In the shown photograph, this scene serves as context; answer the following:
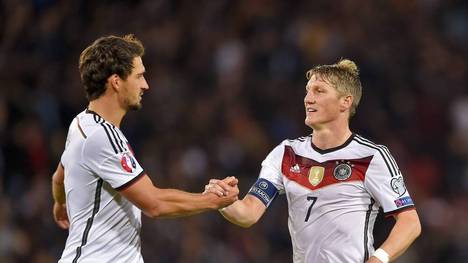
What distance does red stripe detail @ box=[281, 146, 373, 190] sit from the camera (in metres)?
5.18

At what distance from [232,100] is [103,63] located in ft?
19.2

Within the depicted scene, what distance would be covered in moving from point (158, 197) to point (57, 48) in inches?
262

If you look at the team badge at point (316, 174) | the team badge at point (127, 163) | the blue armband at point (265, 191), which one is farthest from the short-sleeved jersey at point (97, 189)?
the team badge at point (316, 174)

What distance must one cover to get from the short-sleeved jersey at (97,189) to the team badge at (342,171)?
3.52 ft

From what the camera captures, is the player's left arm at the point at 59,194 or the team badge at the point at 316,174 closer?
the team badge at the point at 316,174

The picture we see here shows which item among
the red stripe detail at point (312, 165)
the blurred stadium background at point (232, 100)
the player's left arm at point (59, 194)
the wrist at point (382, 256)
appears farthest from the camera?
the blurred stadium background at point (232, 100)

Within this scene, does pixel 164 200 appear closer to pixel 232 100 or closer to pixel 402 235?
pixel 402 235

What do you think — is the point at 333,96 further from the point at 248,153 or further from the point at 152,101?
the point at 152,101

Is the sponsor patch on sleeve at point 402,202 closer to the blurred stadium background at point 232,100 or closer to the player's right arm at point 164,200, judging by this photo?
the player's right arm at point 164,200

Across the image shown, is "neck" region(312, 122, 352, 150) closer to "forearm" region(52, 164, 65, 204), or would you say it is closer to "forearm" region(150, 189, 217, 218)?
"forearm" region(150, 189, 217, 218)

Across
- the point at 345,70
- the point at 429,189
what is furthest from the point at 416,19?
the point at 345,70

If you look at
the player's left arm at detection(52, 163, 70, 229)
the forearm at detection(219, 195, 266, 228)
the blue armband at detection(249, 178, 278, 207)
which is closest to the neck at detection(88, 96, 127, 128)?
the player's left arm at detection(52, 163, 70, 229)

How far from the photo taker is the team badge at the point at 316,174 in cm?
527

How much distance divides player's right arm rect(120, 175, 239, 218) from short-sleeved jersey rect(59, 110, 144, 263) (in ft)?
0.18
